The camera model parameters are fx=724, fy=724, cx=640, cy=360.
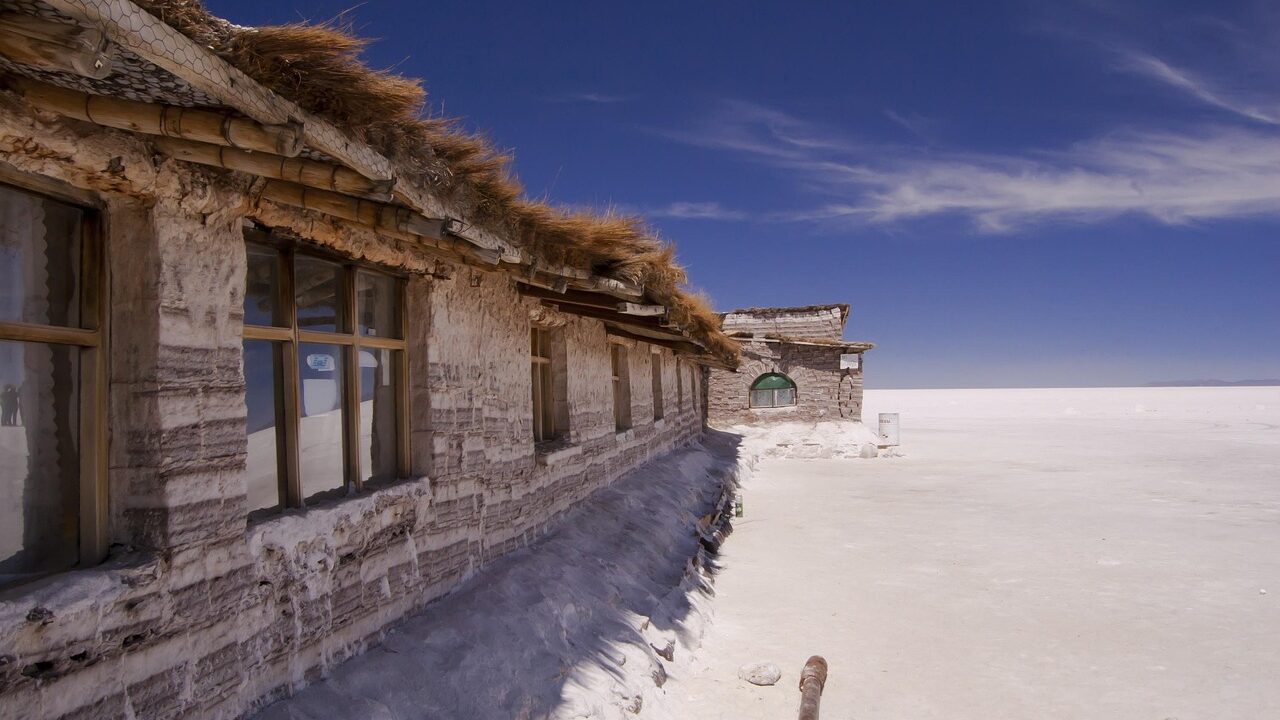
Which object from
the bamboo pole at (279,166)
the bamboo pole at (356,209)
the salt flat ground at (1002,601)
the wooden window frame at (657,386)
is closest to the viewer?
the bamboo pole at (279,166)

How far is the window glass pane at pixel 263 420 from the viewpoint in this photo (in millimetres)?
3342

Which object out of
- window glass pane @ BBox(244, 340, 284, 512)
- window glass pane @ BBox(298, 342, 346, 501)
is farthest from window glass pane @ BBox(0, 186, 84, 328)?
window glass pane @ BBox(298, 342, 346, 501)

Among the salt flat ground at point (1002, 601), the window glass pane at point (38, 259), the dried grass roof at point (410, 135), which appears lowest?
the salt flat ground at point (1002, 601)

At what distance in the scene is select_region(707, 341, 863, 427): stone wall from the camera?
23.1 meters

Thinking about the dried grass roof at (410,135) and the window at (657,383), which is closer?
the dried grass roof at (410,135)

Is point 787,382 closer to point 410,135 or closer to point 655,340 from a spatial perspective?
point 655,340

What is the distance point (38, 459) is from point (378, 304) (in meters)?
2.04

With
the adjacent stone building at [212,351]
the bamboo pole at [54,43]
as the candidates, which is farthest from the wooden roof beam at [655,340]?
the bamboo pole at [54,43]

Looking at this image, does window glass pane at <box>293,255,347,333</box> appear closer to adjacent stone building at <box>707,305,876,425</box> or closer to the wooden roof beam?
the wooden roof beam

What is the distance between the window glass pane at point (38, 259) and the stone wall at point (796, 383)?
2119cm

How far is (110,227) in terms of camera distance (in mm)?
2713

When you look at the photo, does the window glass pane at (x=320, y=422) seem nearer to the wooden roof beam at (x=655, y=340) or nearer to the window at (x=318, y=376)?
the window at (x=318, y=376)

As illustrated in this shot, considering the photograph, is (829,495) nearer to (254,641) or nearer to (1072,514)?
(1072,514)

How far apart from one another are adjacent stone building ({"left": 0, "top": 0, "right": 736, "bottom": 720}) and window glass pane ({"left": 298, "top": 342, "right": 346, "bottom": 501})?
0.06ft
